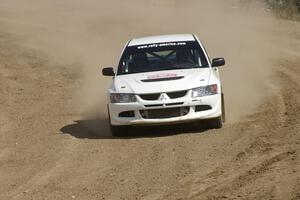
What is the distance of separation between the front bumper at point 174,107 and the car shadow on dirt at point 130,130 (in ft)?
1.07

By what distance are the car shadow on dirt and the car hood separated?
29.9 inches

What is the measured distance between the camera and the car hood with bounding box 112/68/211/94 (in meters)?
12.1

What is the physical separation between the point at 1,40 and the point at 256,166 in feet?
76.9

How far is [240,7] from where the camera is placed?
130 ft

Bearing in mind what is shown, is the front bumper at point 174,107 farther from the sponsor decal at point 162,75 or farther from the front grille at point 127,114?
the sponsor decal at point 162,75

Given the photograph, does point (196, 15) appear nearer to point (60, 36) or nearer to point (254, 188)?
point (60, 36)

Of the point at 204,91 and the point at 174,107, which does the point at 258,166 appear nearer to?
the point at 174,107

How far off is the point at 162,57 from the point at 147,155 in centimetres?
328

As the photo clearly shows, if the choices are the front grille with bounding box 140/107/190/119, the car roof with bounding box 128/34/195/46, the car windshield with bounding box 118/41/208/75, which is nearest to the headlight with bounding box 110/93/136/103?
the front grille with bounding box 140/107/190/119

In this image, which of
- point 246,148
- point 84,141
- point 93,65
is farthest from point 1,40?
point 246,148

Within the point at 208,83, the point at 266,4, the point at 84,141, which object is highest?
the point at 208,83

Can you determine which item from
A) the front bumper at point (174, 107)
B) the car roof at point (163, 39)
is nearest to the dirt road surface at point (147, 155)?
the front bumper at point (174, 107)

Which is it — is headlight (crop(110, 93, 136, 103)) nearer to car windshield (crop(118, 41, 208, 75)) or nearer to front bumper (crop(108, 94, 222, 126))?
front bumper (crop(108, 94, 222, 126))

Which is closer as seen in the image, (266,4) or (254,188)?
(254,188)
